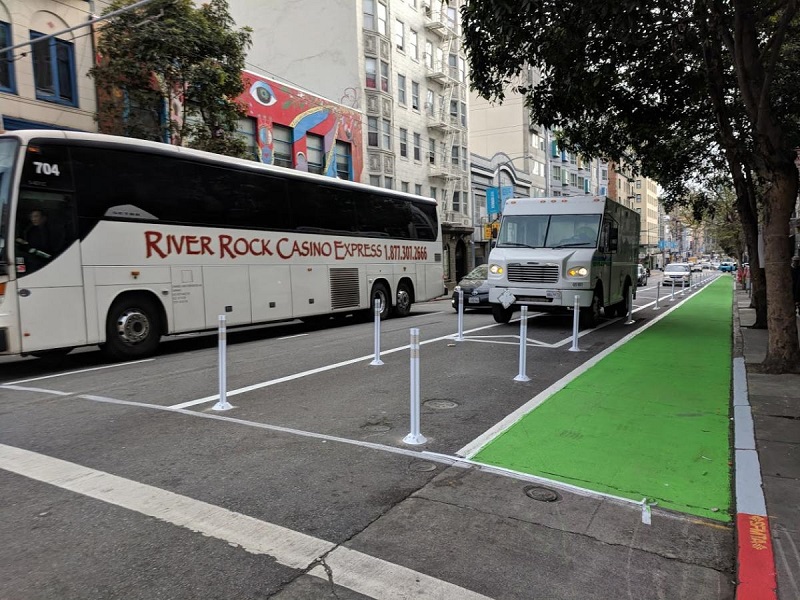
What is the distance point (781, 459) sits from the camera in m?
4.81

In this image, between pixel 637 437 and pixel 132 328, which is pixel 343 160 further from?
pixel 637 437

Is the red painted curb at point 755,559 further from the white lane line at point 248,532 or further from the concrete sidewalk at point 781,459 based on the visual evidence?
the white lane line at point 248,532

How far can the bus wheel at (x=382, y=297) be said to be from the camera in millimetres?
16627

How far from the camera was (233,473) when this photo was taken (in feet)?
14.9

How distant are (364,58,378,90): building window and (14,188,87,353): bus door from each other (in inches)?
1021

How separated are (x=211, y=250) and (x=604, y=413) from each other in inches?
329

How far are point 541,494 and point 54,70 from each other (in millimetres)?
18678

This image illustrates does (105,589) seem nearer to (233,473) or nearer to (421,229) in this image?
(233,473)

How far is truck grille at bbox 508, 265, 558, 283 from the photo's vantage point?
13.4 meters

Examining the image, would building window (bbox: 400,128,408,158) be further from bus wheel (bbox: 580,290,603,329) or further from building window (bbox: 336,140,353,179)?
bus wheel (bbox: 580,290,603,329)

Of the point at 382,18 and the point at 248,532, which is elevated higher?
the point at 382,18

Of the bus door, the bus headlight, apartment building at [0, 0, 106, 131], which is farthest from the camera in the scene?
apartment building at [0, 0, 106, 131]

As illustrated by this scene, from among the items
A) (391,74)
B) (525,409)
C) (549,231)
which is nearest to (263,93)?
(391,74)

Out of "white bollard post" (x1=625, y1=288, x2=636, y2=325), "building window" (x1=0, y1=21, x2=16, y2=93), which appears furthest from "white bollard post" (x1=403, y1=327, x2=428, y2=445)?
"building window" (x1=0, y1=21, x2=16, y2=93)
